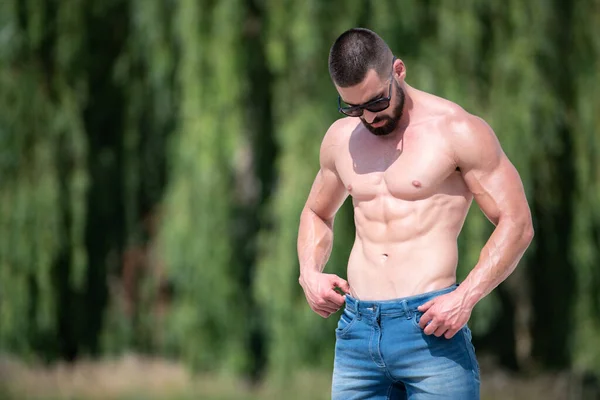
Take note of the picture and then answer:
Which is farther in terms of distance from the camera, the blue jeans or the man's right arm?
the man's right arm

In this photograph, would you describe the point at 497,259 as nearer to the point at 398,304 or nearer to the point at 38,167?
the point at 398,304

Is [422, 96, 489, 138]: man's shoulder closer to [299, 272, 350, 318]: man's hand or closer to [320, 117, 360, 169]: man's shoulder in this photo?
[320, 117, 360, 169]: man's shoulder

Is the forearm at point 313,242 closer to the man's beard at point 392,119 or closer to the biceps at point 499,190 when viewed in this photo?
the man's beard at point 392,119

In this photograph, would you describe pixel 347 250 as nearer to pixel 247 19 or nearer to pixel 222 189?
pixel 222 189

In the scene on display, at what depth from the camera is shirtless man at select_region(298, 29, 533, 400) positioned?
291 cm

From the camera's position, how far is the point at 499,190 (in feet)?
9.68

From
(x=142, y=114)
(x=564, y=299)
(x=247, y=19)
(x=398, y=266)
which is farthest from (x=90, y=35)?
(x=398, y=266)

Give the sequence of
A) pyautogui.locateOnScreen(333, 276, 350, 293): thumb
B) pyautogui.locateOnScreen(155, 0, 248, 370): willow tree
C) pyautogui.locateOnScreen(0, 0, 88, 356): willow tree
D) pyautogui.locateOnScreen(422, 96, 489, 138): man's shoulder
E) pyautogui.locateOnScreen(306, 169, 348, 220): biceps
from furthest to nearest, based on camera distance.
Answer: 1. pyautogui.locateOnScreen(0, 0, 88, 356): willow tree
2. pyautogui.locateOnScreen(155, 0, 248, 370): willow tree
3. pyautogui.locateOnScreen(306, 169, 348, 220): biceps
4. pyautogui.locateOnScreen(333, 276, 350, 293): thumb
5. pyautogui.locateOnScreen(422, 96, 489, 138): man's shoulder

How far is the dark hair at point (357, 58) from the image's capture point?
2.89 meters

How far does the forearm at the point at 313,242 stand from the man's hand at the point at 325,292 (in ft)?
0.29

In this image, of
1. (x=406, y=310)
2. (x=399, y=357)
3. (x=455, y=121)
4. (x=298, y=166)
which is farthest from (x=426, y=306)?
(x=298, y=166)

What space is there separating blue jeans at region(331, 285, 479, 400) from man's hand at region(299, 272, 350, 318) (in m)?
0.05

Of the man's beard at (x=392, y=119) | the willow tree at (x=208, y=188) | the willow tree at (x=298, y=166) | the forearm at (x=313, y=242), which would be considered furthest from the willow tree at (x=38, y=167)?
the man's beard at (x=392, y=119)

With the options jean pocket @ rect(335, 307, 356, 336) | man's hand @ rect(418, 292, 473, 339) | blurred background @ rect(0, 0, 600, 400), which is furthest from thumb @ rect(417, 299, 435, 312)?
blurred background @ rect(0, 0, 600, 400)
